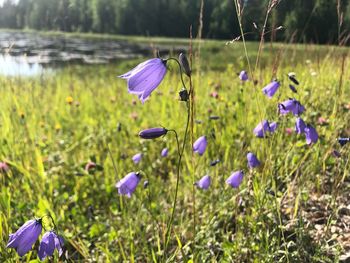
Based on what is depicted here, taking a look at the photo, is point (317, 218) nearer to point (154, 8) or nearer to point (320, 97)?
point (320, 97)

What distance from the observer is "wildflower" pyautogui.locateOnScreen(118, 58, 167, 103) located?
44.6 inches

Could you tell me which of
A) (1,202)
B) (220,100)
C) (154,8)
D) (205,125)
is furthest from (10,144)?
(154,8)

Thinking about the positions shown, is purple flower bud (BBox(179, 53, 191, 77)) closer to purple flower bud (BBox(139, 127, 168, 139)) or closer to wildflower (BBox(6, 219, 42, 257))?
purple flower bud (BBox(139, 127, 168, 139))

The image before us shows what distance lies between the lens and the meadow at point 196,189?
67.9 inches

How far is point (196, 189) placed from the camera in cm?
234

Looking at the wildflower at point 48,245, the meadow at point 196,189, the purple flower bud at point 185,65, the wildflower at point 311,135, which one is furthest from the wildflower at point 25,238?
the wildflower at point 311,135

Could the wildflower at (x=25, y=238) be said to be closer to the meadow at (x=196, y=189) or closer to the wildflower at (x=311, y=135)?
the meadow at (x=196, y=189)

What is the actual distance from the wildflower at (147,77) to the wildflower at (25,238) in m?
0.51

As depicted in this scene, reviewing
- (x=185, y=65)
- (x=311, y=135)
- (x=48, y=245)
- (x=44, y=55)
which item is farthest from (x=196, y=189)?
(x=44, y=55)

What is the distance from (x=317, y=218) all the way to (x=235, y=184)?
61cm

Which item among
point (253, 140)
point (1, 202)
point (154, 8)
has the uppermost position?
point (154, 8)

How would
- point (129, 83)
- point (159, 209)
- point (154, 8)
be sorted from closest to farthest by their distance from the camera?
point (129, 83)
point (159, 209)
point (154, 8)

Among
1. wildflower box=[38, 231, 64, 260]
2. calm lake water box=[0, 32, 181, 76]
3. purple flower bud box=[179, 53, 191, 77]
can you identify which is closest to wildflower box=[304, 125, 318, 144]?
purple flower bud box=[179, 53, 191, 77]

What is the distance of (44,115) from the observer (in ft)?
12.6
